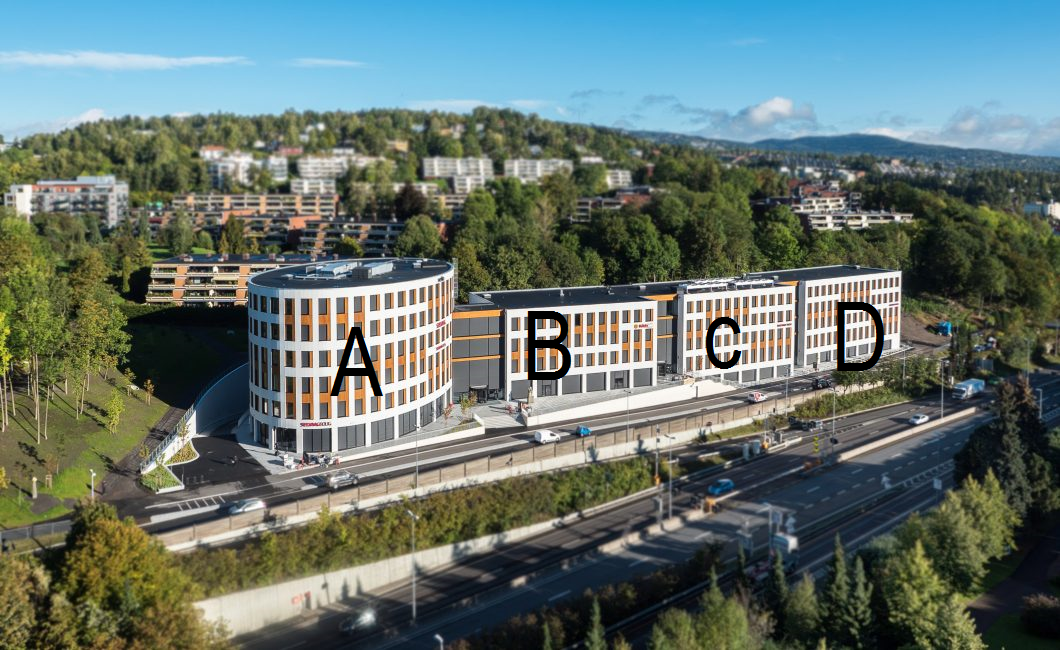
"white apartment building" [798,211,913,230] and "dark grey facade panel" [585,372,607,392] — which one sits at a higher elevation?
"white apartment building" [798,211,913,230]

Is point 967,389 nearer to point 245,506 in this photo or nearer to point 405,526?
point 405,526

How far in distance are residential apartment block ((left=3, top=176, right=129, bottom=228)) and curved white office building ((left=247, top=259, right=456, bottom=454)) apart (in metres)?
102

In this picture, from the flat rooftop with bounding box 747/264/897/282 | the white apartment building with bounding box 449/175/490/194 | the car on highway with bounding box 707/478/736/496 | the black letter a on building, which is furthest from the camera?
the white apartment building with bounding box 449/175/490/194

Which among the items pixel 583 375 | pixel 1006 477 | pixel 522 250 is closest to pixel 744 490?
pixel 1006 477

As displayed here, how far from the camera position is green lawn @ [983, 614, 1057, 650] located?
3603cm

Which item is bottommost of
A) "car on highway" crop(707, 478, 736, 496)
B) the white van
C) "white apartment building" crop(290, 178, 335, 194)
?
"car on highway" crop(707, 478, 736, 496)

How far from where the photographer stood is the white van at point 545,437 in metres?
56.3

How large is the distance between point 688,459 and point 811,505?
878 centimetres

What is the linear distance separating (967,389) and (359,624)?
181 ft

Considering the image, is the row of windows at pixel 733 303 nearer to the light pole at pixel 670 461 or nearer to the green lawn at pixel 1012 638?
the light pole at pixel 670 461

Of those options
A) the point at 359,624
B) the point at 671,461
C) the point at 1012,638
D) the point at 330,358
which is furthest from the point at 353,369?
the point at 1012,638

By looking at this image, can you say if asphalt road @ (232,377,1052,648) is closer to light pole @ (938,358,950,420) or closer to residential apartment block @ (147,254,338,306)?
light pole @ (938,358,950,420)

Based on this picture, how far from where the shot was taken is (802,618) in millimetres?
33500

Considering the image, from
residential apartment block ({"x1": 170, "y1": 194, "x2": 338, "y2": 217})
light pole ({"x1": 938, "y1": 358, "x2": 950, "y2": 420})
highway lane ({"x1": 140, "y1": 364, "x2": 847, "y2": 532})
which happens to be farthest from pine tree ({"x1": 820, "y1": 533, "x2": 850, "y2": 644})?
residential apartment block ({"x1": 170, "y1": 194, "x2": 338, "y2": 217})
